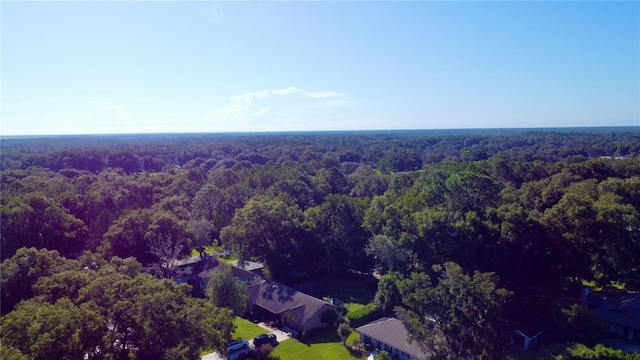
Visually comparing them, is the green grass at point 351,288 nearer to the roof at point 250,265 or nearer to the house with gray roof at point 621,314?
the roof at point 250,265

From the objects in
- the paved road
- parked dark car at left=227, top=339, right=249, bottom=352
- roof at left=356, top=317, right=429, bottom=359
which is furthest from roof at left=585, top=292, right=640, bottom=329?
parked dark car at left=227, top=339, right=249, bottom=352

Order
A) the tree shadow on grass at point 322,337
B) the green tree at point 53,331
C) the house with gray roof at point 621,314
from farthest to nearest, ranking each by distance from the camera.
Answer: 1. the tree shadow on grass at point 322,337
2. the house with gray roof at point 621,314
3. the green tree at point 53,331

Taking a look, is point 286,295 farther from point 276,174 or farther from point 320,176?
point 320,176

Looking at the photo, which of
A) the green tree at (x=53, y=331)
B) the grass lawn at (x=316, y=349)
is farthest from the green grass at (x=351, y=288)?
the green tree at (x=53, y=331)

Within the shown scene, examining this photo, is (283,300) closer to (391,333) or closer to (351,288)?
(351,288)

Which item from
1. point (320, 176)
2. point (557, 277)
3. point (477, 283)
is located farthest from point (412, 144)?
point (477, 283)

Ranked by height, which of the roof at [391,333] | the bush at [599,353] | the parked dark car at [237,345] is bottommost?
the parked dark car at [237,345]
